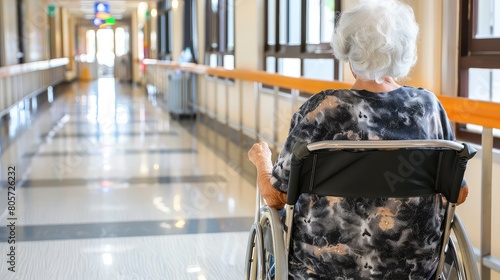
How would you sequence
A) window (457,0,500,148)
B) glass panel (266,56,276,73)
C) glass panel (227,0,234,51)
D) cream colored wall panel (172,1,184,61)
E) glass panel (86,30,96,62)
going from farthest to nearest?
1. glass panel (86,30,96,62)
2. cream colored wall panel (172,1,184,61)
3. glass panel (227,0,234,51)
4. glass panel (266,56,276,73)
5. window (457,0,500,148)

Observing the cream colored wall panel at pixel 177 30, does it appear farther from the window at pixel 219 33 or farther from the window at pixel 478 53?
the window at pixel 478 53

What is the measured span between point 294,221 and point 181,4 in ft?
45.4

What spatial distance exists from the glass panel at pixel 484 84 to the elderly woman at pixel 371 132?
1656 mm

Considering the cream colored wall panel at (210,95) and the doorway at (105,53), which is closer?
the cream colored wall panel at (210,95)

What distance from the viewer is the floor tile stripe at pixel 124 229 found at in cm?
412

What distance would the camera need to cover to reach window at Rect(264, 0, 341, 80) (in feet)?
21.1

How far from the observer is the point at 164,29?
20.5 meters

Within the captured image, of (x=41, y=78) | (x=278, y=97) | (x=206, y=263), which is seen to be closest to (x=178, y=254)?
(x=206, y=263)

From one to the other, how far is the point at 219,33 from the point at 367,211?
9.61 metres

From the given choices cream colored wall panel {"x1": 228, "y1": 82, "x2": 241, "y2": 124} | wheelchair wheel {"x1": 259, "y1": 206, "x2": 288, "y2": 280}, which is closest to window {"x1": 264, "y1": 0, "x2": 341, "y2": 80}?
cream colored wall panel {"x1": 228, "y1": 82, "x2": 241, "y2": 124}

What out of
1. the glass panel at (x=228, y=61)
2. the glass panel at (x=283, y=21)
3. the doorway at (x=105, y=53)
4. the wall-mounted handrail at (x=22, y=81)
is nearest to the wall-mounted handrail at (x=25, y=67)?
the wall-mounted handrail at (x=22, y=81)

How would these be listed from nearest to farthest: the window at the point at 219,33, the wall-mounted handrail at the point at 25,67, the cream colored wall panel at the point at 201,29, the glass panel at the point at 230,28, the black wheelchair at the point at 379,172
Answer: the black wheelchair at the point at 379,172
the glass panel at the point at 230,28
the window at the point at 219,33
the wall-mounted handrail at the point at 25,67
the cream colored wall panel at the point at 201,29

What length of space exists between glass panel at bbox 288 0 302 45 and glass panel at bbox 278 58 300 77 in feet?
0.59

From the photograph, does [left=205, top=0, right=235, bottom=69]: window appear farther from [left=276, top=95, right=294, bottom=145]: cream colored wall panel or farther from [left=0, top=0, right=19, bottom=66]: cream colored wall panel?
[left=0, top=0, right=19, bottom=66]: cream colored wall panel
